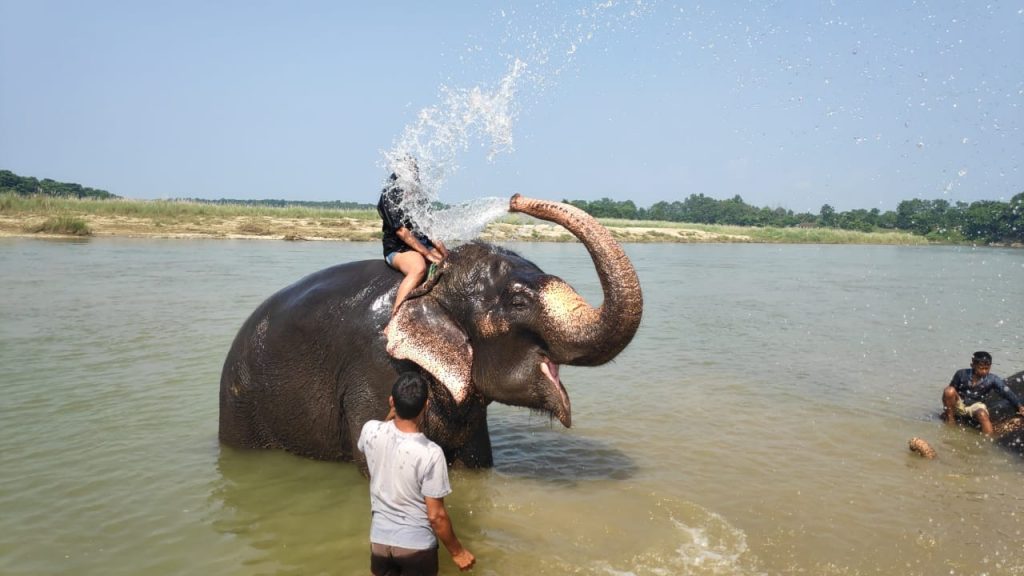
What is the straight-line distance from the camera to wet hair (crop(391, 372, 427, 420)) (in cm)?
343

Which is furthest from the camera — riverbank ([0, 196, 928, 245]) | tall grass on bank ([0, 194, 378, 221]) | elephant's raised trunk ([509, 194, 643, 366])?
tall grass on bank ([0, 194, 378, 221])

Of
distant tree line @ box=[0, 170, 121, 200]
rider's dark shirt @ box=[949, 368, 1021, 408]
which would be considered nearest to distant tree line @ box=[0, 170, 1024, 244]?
distant tree line @ box=[0, 170, 121, 200]

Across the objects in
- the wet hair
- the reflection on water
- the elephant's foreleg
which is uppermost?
the wet hair

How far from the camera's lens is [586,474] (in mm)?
6039

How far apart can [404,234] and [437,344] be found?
34.5 inches

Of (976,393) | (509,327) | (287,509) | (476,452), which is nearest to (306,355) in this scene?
(287,509)

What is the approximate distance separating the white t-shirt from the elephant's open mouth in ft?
3.52

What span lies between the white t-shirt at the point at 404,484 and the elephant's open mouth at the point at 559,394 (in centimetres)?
107

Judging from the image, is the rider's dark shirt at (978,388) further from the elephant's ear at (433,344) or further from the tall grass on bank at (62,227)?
the tall grass on bank at (62,227)

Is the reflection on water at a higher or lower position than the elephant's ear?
lower

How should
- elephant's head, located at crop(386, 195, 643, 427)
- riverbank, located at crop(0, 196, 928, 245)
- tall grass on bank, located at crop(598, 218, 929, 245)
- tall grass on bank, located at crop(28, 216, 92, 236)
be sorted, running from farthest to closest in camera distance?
tall grass on bank, located at crop(598, 218, 929, 245), riverbank, located at crop(0, 196, 928, 245), tall grass on bank, located at crop(28, 216, 92, 236), elephant's head, located at crop(386, 195, 643, 427)

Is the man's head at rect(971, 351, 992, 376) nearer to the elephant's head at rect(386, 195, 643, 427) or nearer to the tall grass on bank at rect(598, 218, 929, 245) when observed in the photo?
the elephant's head at rect(386, 195, 643, 427)

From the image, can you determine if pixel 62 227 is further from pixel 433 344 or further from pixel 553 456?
pixel 433 344

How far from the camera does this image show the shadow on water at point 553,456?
6.02 m
